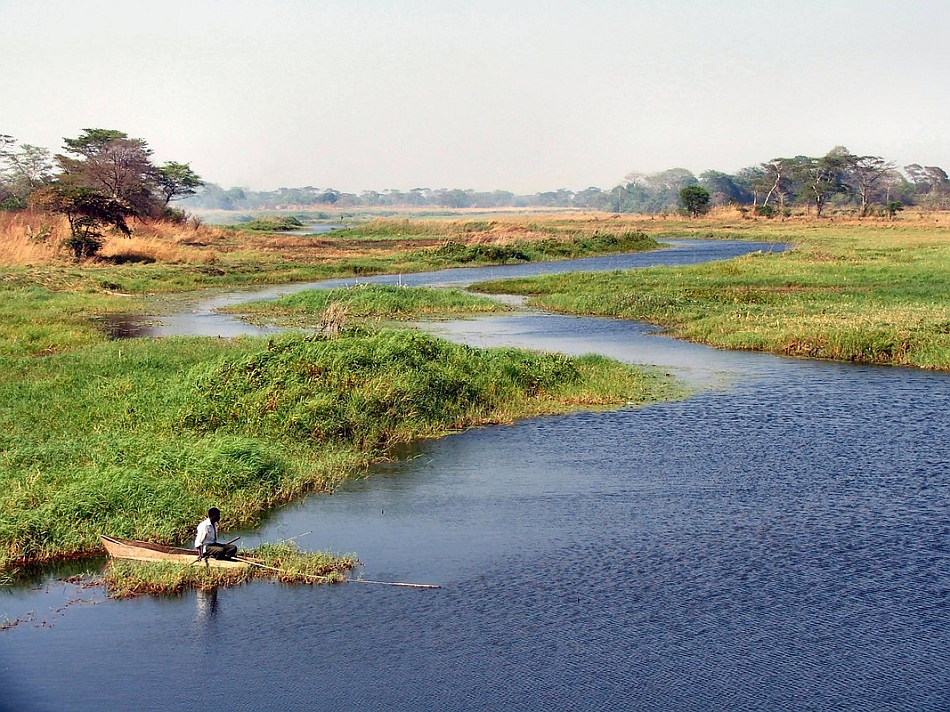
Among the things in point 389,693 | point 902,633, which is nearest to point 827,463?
point 902,633

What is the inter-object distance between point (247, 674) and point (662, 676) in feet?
13.2

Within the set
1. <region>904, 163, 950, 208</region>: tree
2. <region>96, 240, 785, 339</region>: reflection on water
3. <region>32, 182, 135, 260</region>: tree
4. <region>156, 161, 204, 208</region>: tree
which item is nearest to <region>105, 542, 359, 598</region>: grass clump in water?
<region>96, 240, 785, 339</region>: reflection on water

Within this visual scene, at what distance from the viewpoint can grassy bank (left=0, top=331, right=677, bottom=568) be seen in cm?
1307

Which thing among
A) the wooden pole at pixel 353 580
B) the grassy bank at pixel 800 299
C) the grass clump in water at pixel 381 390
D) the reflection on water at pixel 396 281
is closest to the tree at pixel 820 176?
the reflection on water at pixel 396 281

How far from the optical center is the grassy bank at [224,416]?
42.9 feet

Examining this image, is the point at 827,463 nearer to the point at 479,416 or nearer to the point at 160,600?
the point at 479,416

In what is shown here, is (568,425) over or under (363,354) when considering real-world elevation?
under

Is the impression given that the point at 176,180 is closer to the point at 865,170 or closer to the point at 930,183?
the point at 865,170

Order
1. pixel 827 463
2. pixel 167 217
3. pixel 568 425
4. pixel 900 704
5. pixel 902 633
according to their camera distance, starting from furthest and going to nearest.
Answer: pixel 167 217 → pixel 568 425 → pixel 827 463 → pixel 902 633 → pixel 900 704

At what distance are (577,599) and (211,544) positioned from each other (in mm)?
4319

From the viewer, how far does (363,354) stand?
19.2m

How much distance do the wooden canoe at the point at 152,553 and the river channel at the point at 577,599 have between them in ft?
1.27

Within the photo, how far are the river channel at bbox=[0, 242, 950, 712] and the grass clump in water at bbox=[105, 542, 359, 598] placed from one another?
0.17m

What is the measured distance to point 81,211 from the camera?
46906 mm
